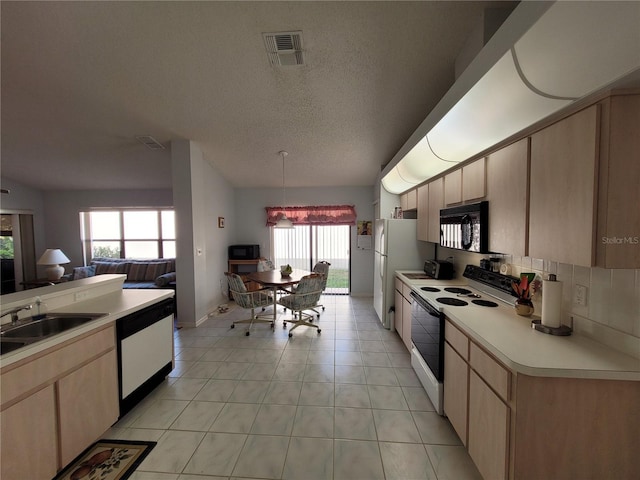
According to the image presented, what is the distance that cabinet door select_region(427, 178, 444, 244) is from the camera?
8.86 ft

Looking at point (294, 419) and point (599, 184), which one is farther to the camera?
point (294, 419)

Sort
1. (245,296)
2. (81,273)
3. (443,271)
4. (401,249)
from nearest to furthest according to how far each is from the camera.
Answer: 1. (443,271)
2. (401,249)
3. (245,296)
4. (81,273)

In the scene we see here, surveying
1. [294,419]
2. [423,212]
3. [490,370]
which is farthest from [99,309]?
[423,212]

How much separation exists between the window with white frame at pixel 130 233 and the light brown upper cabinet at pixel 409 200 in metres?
5.26

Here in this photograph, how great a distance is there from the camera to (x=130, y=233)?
6008mm

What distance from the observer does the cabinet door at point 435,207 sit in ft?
8.86

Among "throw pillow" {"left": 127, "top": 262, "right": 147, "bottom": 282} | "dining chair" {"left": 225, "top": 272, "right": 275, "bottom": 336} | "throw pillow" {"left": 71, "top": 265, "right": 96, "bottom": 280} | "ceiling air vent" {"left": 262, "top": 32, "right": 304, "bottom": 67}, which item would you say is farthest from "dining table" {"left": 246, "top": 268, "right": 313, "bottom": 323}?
"throw pillow" {"left": 71, "top": 265, "right": 96, "bottom": 280}

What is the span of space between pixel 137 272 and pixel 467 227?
6230mm

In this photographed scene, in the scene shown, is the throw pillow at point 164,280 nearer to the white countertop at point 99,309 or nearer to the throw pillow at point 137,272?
the throw pillow at point 137,272

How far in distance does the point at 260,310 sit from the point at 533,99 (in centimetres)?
453

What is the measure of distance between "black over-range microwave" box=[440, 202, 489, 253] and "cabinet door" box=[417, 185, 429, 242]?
50 cm

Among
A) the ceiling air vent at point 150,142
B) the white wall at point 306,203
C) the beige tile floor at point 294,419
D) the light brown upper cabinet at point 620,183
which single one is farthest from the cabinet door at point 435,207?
the ceiling air vent at point 150,142

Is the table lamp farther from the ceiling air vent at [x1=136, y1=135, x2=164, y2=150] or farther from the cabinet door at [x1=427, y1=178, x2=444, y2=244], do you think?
the cabinet door at [x1=427, y1=178, x2=444, y2=244]

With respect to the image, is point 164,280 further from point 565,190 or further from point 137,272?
point 565,190
